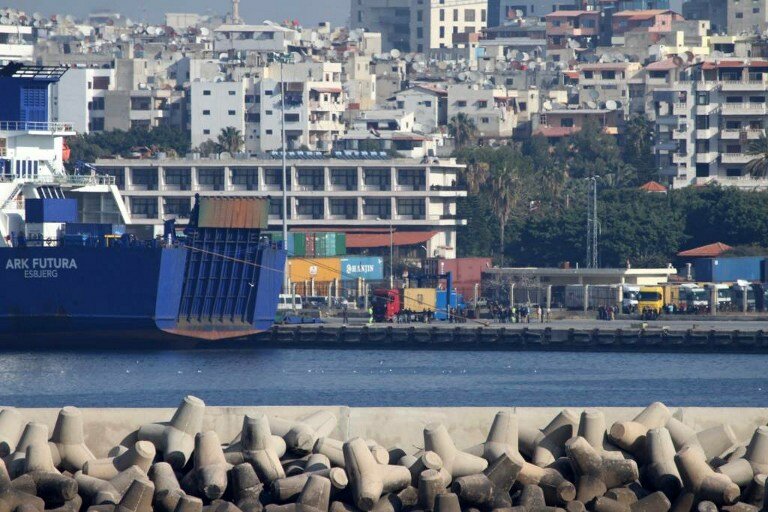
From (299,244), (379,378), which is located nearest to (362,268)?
(299,244)

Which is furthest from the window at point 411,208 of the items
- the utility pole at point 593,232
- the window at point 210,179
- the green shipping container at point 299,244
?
the green shipping container at point 299,244

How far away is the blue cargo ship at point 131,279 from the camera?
2154 inches

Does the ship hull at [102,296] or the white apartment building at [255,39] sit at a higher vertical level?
the white apartment building at [255,39]

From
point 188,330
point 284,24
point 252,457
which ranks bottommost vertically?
point 188,330

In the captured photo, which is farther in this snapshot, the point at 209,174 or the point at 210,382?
the point at 209,174

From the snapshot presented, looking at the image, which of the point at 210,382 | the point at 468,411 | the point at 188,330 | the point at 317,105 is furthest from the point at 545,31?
the point at 468,411

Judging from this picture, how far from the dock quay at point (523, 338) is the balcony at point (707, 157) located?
41.1 meters

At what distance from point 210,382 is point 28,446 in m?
27.5

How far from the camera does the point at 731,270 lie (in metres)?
78.2

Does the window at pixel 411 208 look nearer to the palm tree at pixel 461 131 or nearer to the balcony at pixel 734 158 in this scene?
the balcony at pixel 734 158

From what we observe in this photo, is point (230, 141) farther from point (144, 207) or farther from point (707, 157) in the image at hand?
point (707, 157)

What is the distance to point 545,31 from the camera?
180 metres

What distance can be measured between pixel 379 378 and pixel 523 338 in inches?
487

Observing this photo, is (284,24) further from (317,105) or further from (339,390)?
(339,390)
